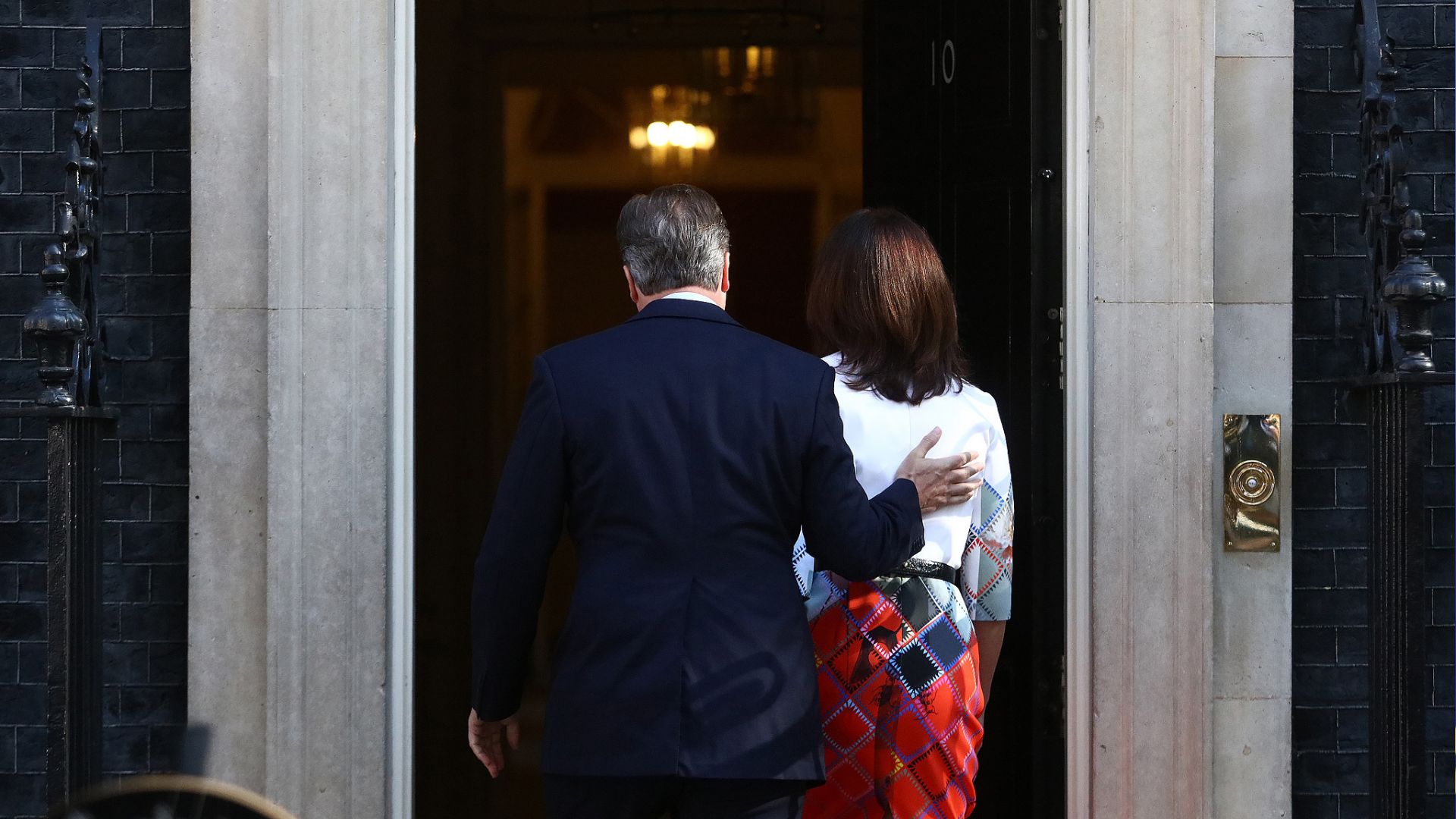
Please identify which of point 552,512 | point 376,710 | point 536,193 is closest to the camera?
point 552,512

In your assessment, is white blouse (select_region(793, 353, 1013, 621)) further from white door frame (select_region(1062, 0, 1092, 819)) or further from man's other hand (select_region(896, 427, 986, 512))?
white door frame (select_region(1062, 0, 1092, 819))

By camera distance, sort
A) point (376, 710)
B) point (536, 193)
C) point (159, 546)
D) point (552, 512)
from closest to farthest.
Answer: point (552, 512) → point (376, 710) → point (159, 546) → point (536, 193)

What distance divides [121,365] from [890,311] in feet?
7.85

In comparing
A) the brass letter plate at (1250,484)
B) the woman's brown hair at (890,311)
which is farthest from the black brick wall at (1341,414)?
the woman's brown hair at (890,311)

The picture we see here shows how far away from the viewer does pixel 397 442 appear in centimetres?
406

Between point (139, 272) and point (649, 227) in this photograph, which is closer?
point (649, 227)

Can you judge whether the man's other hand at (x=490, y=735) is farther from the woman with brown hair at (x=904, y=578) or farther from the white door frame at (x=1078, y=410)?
the white door frame at (x=1078, y=410)

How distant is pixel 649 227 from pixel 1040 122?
1.81m

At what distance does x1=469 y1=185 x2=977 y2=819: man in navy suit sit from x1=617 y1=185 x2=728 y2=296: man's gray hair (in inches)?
2.8

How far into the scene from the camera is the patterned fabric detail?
9.60 ft

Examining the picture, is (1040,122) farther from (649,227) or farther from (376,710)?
(376,710)

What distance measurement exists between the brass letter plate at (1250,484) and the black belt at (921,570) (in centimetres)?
152

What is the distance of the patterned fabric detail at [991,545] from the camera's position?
115 inches

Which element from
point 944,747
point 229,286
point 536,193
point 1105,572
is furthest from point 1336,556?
point 536,193
